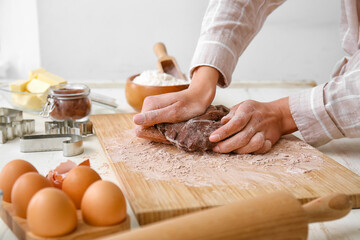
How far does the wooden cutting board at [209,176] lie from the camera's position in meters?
0.97

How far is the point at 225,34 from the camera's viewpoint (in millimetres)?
1567

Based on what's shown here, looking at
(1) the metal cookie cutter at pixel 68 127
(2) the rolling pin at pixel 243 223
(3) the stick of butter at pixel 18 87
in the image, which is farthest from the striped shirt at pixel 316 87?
(3) the stick of butter at pixel 18 87

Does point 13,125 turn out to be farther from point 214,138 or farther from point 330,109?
point 330,109

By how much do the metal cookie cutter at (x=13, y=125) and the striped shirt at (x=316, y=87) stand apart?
62cm

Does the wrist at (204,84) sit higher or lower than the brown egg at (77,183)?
higher

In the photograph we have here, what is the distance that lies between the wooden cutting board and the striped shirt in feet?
0.30

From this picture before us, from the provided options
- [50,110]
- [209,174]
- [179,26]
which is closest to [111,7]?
[179,26]

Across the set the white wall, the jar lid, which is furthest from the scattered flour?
the white wall

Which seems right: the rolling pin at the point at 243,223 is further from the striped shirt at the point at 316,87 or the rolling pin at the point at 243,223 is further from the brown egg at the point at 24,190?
the striped shirt at the point at 316,87

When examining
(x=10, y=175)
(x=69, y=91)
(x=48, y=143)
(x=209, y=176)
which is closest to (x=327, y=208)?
(x=209, y=176)

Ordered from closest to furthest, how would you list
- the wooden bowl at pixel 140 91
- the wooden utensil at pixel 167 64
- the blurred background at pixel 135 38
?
the wooden bowl at pixel 140 91 → the wooden utensil at pixel 167 64 → the blurred background at pixel 135 38

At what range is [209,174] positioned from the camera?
1122 mm

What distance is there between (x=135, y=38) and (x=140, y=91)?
160 cm

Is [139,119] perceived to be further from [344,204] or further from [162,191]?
[344,204]
